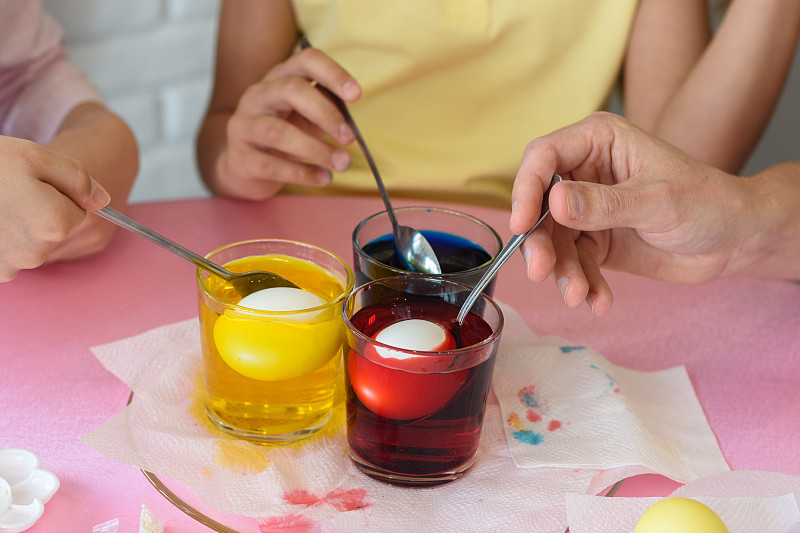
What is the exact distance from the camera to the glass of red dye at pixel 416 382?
47 centimetres

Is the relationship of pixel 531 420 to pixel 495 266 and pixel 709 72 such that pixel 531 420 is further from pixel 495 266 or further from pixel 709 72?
pixel 709 72

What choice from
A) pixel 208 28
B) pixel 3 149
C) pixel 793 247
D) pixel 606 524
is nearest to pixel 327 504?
pixel 606 524

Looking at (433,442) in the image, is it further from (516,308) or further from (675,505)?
(516,308)

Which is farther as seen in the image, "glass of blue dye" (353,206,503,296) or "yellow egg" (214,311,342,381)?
"glass of blue dye" (353,206,503,296)

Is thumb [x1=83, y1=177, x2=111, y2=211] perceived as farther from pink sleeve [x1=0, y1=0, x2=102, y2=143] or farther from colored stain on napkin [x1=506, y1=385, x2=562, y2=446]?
pink sleeve [x1=0, y1=0, x2=102, y2=143]

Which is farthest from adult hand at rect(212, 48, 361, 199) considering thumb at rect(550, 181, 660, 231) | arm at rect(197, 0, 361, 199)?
thumb at rect(550, 181, 660, 231)

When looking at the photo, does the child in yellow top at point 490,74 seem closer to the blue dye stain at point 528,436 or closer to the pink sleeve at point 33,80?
the pink sleeve at point 33,80

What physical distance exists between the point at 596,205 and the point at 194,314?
0.38 m

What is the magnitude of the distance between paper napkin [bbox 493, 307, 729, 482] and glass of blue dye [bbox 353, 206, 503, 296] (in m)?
0.09

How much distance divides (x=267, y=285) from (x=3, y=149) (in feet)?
0.64

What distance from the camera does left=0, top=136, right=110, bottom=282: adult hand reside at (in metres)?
0.50

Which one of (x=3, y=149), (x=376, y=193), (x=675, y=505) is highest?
(x=3, y=149)

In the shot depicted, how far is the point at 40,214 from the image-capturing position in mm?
501

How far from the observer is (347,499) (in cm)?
50
